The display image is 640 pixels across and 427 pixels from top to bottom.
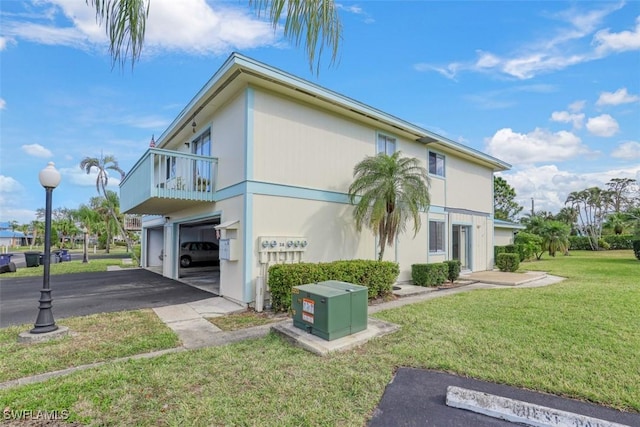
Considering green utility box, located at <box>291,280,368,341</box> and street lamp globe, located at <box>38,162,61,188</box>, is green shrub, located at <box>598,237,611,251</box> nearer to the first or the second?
green utility box, located at <box>291,280,368,341</box>

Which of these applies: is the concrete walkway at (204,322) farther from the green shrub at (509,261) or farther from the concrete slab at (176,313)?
the green shrub at (509,261)

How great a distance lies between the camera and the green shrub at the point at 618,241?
103 feet

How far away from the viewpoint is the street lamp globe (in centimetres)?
559

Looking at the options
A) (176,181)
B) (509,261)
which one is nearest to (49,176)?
(176,181)

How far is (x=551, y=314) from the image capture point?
6375 millimetres

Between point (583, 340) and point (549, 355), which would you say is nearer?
point (549, 355)

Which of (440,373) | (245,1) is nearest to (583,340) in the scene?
(440,373)

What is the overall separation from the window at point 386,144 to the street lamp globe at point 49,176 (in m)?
8.85

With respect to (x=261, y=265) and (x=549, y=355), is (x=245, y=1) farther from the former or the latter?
(x=261, y=265)

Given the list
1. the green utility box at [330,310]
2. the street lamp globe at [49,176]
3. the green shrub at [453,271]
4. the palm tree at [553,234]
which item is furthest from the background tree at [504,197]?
the street lamp globe at [49,176]

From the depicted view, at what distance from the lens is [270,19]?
2510mm

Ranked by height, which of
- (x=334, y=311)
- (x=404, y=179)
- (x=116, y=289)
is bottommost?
(x=116, y=289)

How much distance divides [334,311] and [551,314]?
493cm

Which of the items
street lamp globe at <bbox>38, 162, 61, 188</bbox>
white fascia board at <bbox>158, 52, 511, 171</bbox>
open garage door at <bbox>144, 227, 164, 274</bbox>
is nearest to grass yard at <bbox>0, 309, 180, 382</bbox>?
street lamp globe at <bbox>38, 162, 61, 188</bbox>
